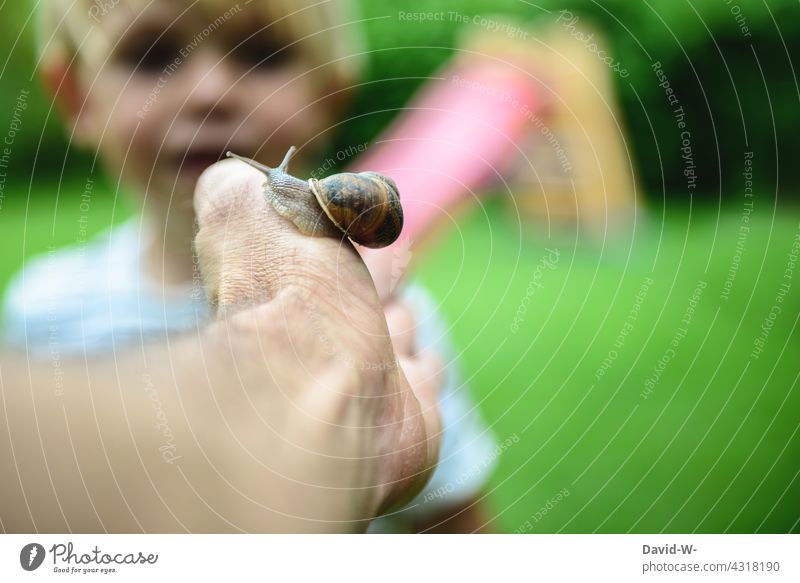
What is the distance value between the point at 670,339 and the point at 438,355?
300 millimetres

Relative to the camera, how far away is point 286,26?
788 mm

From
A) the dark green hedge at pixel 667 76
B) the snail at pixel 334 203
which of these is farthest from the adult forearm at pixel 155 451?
the dark green hedge at pixel 667 76

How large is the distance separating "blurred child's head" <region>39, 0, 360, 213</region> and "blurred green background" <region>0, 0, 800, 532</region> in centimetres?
4

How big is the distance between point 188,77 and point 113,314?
0.90 feet

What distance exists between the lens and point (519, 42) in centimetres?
90

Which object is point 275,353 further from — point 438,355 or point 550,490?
point 550,490

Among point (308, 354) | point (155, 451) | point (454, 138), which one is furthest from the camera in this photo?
point (454, 138)

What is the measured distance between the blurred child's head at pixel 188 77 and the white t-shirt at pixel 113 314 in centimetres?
10

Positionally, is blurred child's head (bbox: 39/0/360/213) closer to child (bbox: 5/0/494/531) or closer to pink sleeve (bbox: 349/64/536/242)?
child (bbox: 5/0/494/531)

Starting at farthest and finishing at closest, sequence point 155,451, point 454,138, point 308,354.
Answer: point 454,138 < point 155,451 < point 308,354

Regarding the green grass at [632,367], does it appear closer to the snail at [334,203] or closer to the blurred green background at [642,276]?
the blurred green background at [642,276]

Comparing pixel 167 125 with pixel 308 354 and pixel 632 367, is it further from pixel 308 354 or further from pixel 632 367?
pixel 632 367

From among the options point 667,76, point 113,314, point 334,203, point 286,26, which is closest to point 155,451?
point 113,314
